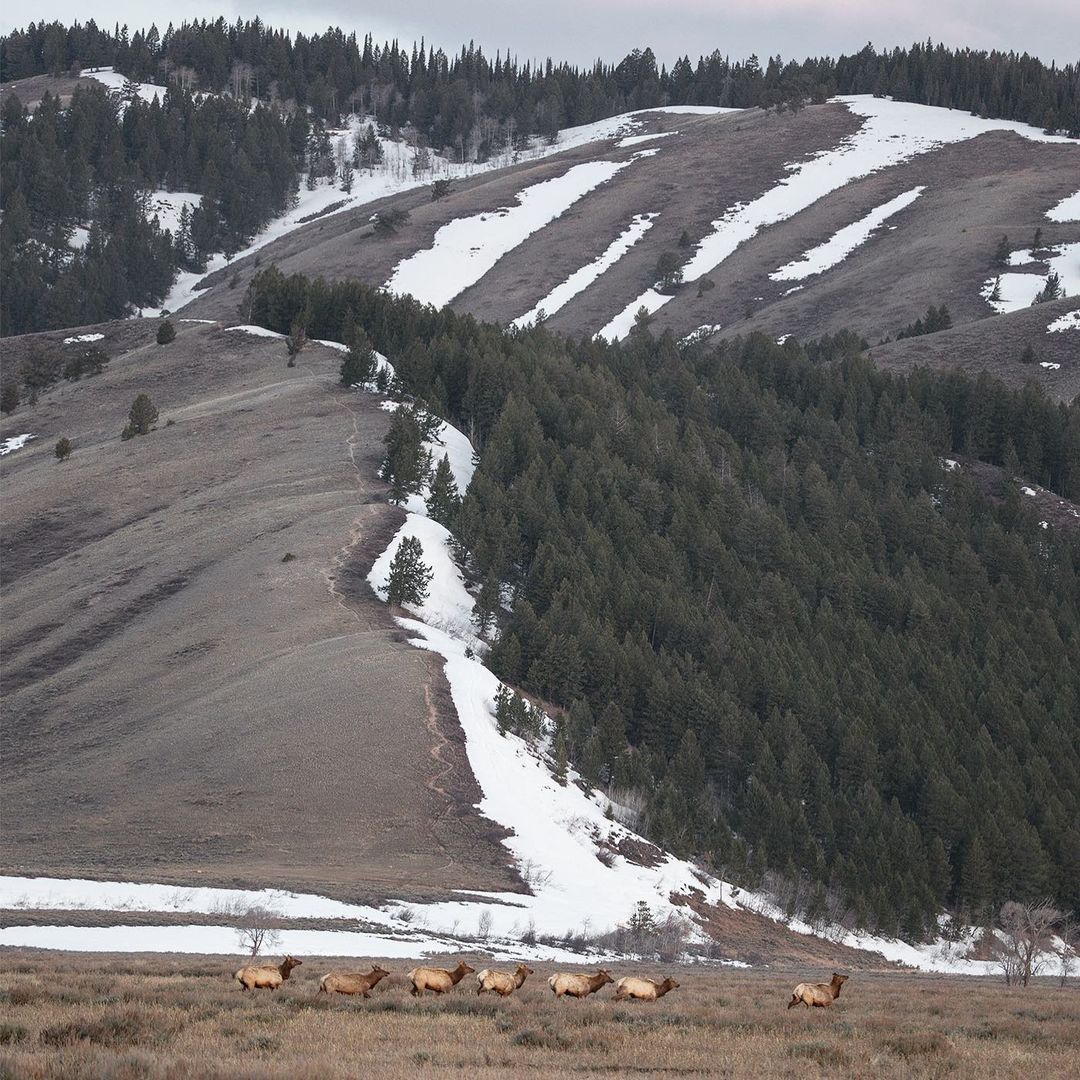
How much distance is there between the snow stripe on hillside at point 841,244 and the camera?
162 m

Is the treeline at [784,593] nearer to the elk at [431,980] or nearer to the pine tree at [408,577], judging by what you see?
the pine tree at [408,577]

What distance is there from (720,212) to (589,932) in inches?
6442

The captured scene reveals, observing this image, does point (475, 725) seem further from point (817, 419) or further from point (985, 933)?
point (817, 419)

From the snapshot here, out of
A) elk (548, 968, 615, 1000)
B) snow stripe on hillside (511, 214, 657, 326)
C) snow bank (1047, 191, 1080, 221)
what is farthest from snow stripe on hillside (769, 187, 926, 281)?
elk (548, 968, 615, 1000)

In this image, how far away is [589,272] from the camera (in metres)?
169

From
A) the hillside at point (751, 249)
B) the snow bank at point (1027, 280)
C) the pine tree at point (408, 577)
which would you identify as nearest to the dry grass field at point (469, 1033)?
the pine tree at point (408, 577)

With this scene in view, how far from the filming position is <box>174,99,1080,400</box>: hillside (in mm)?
144125

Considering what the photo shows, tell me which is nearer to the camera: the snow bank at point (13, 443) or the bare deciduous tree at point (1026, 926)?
the bare deciduous tree at point (1026, 926)

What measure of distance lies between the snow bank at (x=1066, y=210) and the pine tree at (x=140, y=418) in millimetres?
124513

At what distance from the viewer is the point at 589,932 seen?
1356 inches

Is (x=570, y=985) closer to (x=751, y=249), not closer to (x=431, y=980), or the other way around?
(x=431, y=980)

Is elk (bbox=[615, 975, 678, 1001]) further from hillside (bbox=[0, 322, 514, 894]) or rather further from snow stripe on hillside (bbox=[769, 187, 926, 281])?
snow stripe on hillside (bbox=[769, 187, 926, 281])

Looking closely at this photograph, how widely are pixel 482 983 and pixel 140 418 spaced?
240 ft

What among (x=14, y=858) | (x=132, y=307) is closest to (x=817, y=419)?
(x=14, y=858)
